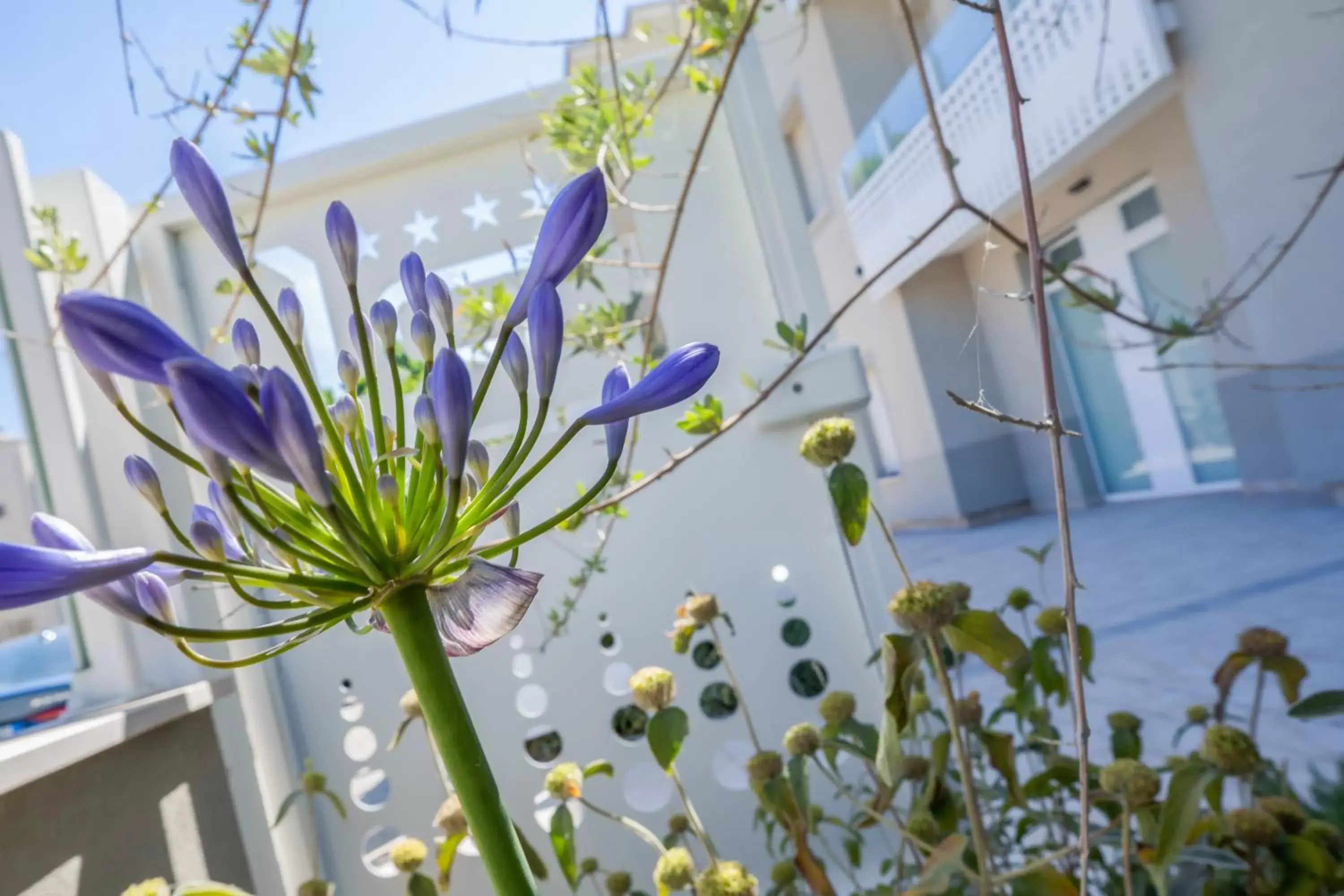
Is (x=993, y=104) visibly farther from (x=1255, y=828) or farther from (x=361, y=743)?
(x=1255, y=828)

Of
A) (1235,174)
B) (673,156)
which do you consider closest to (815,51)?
(1235,174)

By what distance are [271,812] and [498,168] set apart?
49.0 inches

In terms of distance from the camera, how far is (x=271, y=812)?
1.46 meters

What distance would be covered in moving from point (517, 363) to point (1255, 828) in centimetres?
81

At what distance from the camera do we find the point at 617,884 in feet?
3.63

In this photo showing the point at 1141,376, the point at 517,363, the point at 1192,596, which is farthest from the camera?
the point at 1141,376

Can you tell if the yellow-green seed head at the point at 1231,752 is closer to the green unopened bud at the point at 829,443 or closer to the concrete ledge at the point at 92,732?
the green unopened bud at the point at 829,443

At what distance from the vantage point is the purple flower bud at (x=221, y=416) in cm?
22

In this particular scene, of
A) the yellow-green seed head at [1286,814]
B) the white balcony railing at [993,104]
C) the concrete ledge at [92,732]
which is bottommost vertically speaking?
the yellow-green seed head at [1286,814]

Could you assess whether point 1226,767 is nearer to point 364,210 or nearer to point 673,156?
point 673,156

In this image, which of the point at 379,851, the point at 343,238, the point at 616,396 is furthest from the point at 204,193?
the point at 379,851

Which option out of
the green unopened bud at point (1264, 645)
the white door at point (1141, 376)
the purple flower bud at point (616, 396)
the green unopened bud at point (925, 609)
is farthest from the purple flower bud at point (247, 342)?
the white door at point (1141, 376)

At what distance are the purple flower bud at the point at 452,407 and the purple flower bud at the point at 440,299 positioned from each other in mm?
71

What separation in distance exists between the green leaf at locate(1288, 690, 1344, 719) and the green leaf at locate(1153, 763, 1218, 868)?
0.15 m
